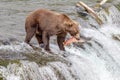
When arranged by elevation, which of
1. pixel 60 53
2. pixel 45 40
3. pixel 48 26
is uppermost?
pixel 48 26

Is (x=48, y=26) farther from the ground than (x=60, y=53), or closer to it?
farther from the ground

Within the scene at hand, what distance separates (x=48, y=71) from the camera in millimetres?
8500

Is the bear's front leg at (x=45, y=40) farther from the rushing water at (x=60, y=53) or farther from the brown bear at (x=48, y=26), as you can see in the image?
the rushing water at (x=60, y=53)

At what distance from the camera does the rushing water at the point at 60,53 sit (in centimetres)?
830

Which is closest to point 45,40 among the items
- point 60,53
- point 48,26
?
point 48,26

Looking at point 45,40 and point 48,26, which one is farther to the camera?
point 48,26

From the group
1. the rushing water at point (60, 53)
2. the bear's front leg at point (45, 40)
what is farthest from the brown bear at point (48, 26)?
the rushing water at point (60, 53)

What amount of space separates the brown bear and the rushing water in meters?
0.33

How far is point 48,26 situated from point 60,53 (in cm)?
69

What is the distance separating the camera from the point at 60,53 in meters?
10.1

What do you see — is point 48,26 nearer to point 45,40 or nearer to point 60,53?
point 45,40

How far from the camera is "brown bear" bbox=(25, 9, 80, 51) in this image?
9805 mm

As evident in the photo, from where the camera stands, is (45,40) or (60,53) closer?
(45,40)

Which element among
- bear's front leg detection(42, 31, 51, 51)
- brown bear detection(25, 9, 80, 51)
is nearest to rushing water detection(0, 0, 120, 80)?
bear's front leg detection(42, 31, 51, 51)
